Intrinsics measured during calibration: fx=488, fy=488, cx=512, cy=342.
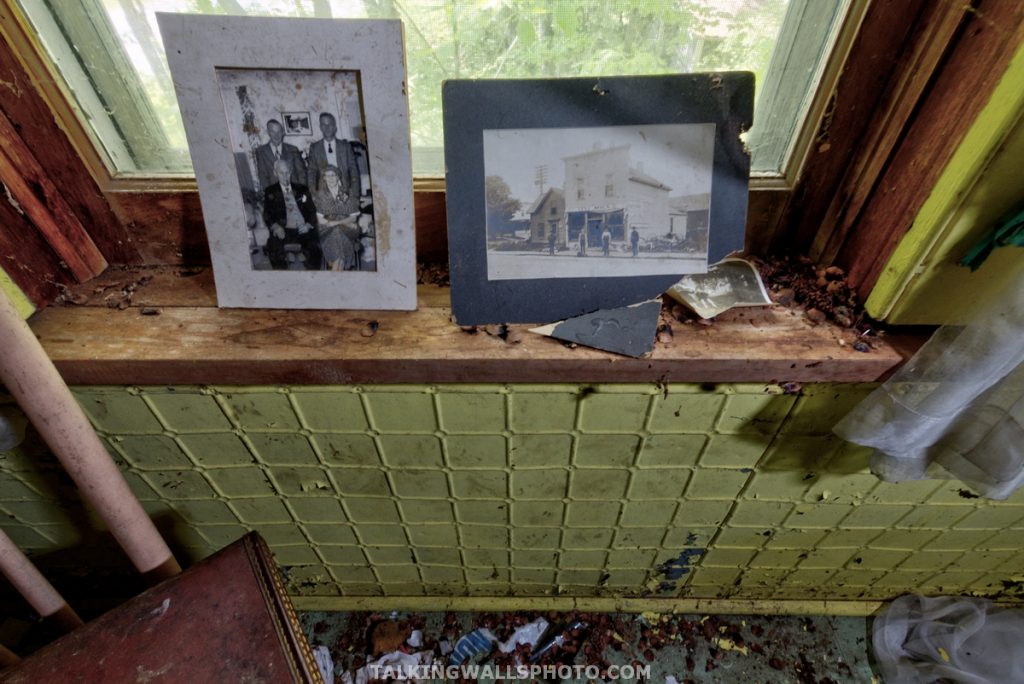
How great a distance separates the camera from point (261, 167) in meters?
0.67

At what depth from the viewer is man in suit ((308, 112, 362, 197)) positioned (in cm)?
65

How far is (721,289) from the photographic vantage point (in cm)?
78

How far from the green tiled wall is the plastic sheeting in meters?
0.05

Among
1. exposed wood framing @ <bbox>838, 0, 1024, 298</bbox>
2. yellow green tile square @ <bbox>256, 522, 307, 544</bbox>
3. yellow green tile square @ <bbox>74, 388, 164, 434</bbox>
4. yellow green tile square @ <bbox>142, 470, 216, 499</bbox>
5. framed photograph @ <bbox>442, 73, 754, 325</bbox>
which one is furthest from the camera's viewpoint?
yellow green tile square @ <bbox>256, 522, 307, 544</bbox>

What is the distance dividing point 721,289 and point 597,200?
256mm

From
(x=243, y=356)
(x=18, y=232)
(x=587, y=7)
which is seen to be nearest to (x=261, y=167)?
(x=243, y=356)

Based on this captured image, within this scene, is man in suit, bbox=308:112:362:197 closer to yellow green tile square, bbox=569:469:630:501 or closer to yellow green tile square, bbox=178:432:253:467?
Answer: yellow green tile square, bbox=178:432:253:467

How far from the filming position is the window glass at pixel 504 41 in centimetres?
64

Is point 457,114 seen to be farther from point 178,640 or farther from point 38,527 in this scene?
point 38,527

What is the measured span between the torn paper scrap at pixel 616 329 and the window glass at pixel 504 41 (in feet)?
1.08

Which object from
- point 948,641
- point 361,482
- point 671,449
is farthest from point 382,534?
point 948,641

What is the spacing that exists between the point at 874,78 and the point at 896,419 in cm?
47

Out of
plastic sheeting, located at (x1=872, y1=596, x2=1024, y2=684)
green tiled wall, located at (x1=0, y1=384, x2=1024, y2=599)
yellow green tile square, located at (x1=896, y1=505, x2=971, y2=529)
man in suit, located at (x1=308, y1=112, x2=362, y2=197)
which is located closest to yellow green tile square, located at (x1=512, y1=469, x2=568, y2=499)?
green tiled wall, located at (x1=0, y1=384, x2=1024, y2=599)

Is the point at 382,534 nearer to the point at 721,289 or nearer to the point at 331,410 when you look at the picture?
the point at 331,410
